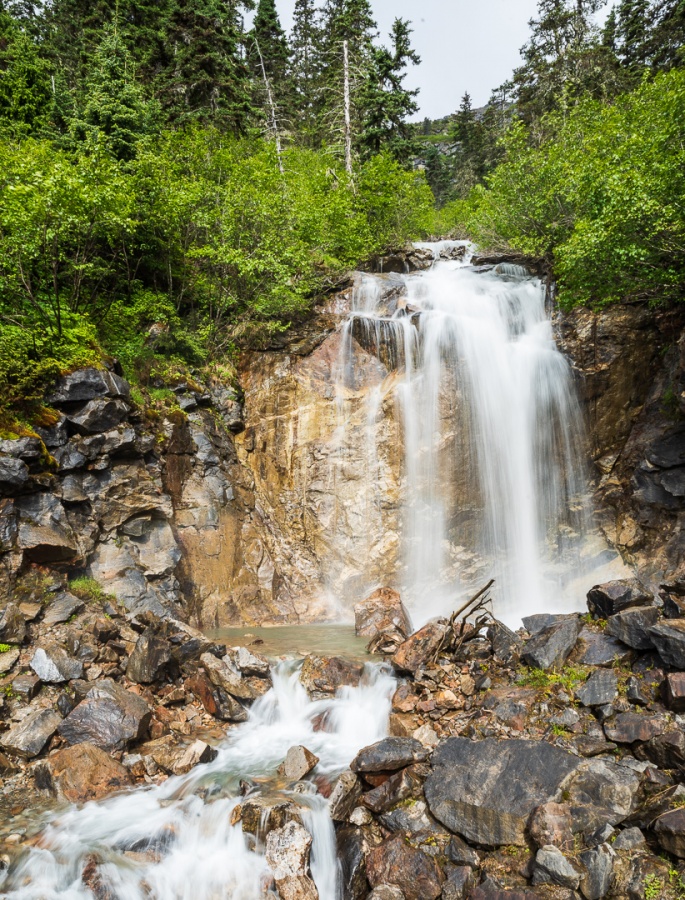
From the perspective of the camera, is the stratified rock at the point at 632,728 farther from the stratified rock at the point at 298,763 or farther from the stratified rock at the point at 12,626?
the stratified rock at the point at 12,626

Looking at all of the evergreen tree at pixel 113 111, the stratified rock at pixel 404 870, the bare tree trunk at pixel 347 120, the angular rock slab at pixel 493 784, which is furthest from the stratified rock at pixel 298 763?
the bare tree trunk at pixel 347 120

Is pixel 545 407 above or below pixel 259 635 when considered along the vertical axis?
above

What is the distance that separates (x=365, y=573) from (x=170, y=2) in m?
26.4

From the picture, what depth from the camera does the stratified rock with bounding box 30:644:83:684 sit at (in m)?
6.86

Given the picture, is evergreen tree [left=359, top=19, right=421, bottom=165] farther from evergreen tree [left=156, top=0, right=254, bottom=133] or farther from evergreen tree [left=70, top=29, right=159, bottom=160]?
evergreen tree [left=70, top=29, right=159, bottom=160]

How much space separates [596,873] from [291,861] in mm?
2903

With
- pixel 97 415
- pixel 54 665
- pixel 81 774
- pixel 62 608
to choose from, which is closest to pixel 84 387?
pixel 97 415

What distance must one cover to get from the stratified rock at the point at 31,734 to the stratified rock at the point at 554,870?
5.88 meters

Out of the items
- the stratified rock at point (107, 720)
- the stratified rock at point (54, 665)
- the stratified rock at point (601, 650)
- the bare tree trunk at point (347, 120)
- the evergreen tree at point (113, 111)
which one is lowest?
the stratified rock at point (107, 720)

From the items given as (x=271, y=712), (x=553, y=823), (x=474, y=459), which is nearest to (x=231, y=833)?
(x=271, y=712)

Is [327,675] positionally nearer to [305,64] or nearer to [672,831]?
[672,831]

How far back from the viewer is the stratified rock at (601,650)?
22.3ft

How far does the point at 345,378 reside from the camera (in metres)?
14.9

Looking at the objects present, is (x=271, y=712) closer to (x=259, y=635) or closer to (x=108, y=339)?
(x=259, y=635)
